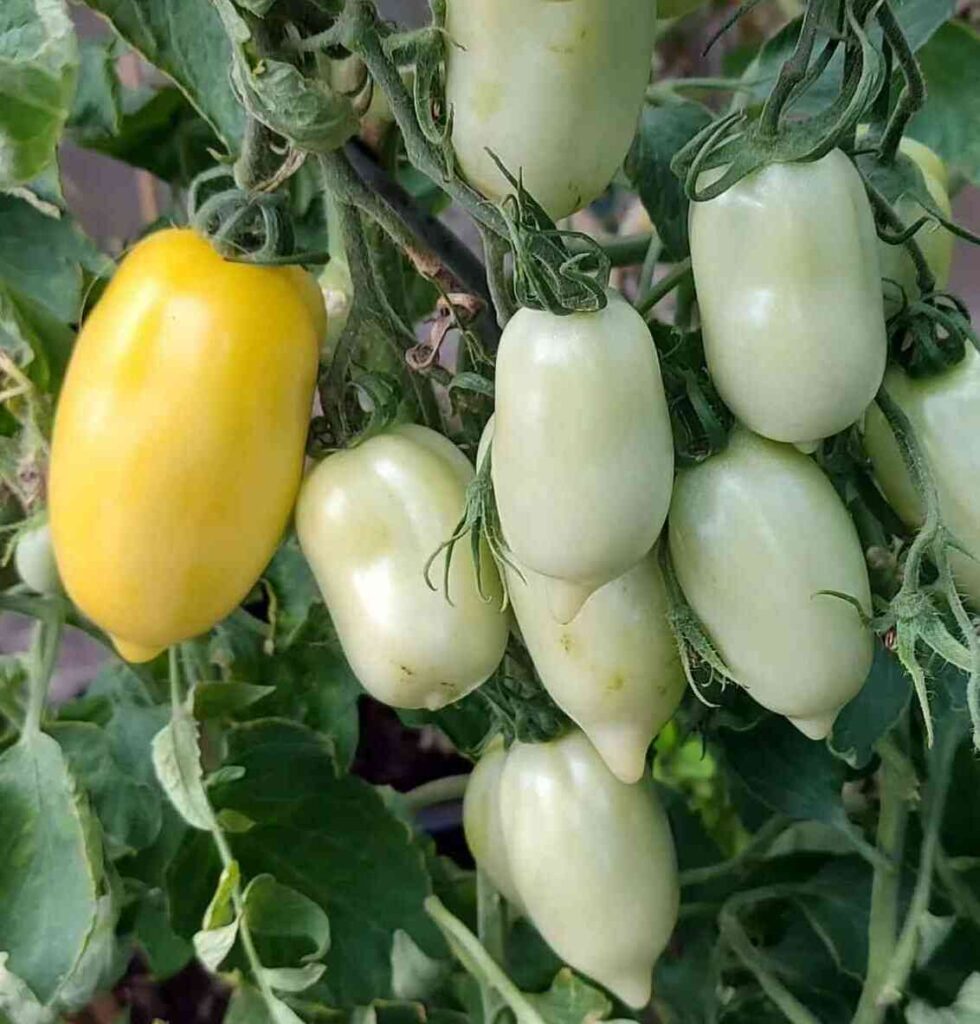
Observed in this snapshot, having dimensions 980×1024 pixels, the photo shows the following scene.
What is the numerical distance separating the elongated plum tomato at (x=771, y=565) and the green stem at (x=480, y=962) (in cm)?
19

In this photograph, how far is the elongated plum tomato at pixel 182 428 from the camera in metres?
0.31

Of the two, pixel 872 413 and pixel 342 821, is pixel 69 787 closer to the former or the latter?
pixel 342 821

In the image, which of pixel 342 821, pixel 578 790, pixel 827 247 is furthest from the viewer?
pixel 342 821

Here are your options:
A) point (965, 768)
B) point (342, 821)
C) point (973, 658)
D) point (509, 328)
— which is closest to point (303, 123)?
point (509, 328)

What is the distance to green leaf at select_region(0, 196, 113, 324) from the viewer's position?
0.47 m

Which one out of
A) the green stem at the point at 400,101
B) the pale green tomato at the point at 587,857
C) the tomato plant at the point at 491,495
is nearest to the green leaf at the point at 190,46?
the tomato plant at the point at 491,495

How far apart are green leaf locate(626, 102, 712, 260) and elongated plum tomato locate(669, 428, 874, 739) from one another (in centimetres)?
15

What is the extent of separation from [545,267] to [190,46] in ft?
0.56

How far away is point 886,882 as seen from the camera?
18.1 inches

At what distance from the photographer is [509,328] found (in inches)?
9.9

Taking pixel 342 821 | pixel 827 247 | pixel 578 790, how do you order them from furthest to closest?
1. pixel 342 821
2. pixel 578 790
3. pixel 827 247

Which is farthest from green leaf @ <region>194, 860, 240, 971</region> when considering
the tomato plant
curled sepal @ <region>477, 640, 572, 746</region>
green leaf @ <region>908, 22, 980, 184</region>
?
green leaf @ <region>908, 22, 980, 184</region>

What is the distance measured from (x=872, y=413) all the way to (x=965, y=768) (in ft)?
0.99

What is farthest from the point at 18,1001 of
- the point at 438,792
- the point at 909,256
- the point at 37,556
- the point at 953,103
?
the point at 953,103
